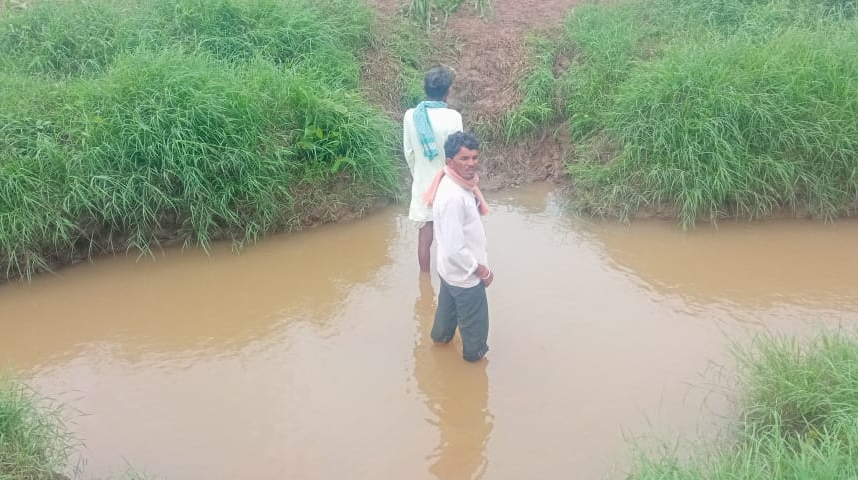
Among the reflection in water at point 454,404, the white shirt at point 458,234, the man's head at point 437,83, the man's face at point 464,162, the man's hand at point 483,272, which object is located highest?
the man's head at point 437,83

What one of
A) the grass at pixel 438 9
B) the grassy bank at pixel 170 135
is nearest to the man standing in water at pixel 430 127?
the grassy bank at pixel 170 135

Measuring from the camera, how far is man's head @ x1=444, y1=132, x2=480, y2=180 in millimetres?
3910

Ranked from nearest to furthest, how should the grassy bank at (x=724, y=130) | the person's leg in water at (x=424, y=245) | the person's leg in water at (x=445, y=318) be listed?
the person's leg in water at (x=445, y=318) < the person's leg in water at (x=424, y=245) < the grassy bank at (x=724, y=130)

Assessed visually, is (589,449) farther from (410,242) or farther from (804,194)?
(804,194)

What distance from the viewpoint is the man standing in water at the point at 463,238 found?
3965mm

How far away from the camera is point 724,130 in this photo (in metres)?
6.33

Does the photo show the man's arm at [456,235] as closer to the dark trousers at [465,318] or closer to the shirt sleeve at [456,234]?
the shirt sleeve at [456,234]

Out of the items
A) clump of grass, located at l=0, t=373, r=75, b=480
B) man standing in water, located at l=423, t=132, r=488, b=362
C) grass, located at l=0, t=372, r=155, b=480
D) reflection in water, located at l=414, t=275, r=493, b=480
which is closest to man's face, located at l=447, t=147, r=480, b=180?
man standing in water, located at l=423, t=132, r=488, b=362

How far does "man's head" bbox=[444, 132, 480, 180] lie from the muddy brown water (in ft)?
4.32

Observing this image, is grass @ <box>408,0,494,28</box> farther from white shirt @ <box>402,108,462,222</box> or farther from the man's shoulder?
the man's shoulder

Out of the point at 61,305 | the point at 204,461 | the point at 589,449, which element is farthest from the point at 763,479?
the point at 61,305

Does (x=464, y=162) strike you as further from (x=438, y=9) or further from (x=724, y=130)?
(x=438, y=9)

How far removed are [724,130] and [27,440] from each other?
5389mm

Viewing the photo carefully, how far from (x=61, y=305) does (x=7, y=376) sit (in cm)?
136
